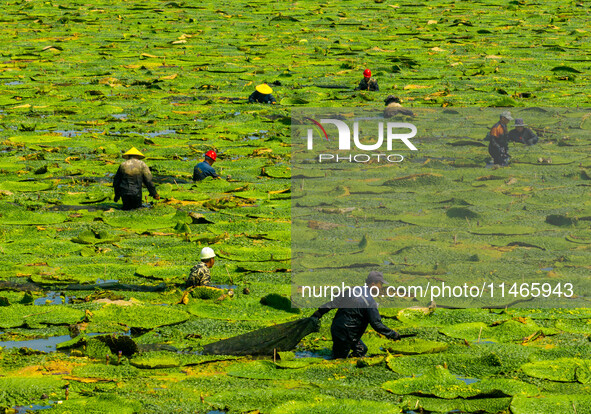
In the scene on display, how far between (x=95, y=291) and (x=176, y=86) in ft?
44.3

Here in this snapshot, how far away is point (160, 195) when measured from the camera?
15344 millimetres

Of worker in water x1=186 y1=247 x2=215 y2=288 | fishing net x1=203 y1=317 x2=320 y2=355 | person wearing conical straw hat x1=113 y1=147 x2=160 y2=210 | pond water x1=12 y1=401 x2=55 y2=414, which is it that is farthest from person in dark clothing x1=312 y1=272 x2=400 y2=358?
person wearing conical straw hat x1=113 y1=147 x2=160 y2=210

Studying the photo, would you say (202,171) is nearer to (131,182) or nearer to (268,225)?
(131,182)

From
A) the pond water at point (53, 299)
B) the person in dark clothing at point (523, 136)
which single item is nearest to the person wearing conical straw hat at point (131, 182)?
the pond water at point (53, 299)

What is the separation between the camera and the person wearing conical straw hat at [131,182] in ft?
47.1

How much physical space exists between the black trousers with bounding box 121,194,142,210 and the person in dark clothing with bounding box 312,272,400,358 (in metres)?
5.94

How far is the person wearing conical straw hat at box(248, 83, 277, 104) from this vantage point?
22.0 meters

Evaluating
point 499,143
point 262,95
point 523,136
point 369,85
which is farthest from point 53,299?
point 369,85

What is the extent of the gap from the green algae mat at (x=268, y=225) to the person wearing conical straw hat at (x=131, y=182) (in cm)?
25

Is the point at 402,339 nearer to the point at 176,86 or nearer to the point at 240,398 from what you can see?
the point at 240,398

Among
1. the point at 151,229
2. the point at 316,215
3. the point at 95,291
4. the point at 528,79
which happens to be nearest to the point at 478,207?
the point at 316,215

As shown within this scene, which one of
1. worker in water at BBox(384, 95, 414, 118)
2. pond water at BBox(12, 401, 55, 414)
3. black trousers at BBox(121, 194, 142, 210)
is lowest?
pond water at BBox(12, 401, 55, 414)

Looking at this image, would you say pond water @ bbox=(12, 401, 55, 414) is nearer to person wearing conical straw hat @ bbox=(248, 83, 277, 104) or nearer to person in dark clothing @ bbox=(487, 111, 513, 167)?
person in dark clothing @ bbox=(487, 111, 513, 167)

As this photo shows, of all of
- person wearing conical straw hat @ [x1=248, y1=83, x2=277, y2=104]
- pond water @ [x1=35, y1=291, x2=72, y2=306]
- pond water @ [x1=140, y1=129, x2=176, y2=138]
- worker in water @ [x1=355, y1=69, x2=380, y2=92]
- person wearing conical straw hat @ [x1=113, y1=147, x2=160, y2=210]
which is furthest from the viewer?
worker in water @ [x1=355, y1=69, x2=380, y2=92]
